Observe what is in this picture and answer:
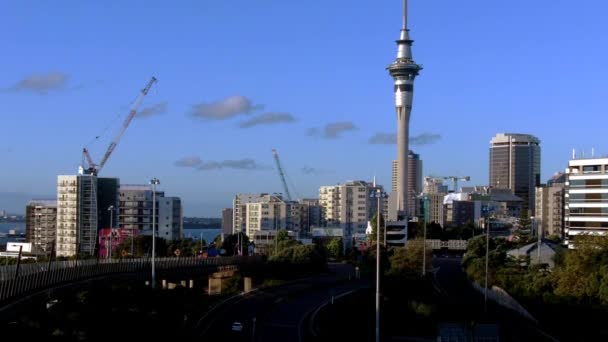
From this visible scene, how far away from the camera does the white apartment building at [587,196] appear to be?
135125mm

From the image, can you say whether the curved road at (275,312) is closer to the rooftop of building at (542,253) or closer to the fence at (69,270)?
the fence at (69,270)

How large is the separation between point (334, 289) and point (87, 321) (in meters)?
54.6

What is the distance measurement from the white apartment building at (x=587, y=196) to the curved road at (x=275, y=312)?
39894 millimetres

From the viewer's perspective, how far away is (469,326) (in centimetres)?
6184

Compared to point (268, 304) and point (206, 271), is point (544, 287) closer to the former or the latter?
point (268, 304)

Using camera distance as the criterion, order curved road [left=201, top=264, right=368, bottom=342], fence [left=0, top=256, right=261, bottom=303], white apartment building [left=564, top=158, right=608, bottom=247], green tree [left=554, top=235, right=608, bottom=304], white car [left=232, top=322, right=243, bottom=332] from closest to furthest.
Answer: fence [left=0, top=256, right=261, bottom=303] < curved road [left=201, top=264, right=368, bottom=342] < white car [left=232, top=322, right=243, bottom=332] < green tree [left=554, top=235, right=608, bottom=304] < white apartment building [left=564, top=158, right=608, bottom=247]

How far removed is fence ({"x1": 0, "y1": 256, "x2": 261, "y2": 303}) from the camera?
57.2 meters

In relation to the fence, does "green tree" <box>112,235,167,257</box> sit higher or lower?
lower

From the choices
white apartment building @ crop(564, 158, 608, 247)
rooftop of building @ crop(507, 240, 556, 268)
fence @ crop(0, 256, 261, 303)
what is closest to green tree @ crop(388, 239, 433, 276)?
rooftop of building @ crop(507, 240, 556, 268)

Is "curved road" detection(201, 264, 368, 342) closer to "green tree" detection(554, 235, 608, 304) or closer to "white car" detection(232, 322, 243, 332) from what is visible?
"white car" detection(232, 322, 243, 332)

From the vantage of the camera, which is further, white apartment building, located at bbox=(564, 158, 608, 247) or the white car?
white apartment building, located at bbox=(564, 158, 608, 247)

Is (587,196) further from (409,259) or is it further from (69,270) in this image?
(69,270)

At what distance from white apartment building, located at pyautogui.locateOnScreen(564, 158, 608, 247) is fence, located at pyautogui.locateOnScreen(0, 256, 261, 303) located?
58124mm

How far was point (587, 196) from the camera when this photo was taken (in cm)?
13775
